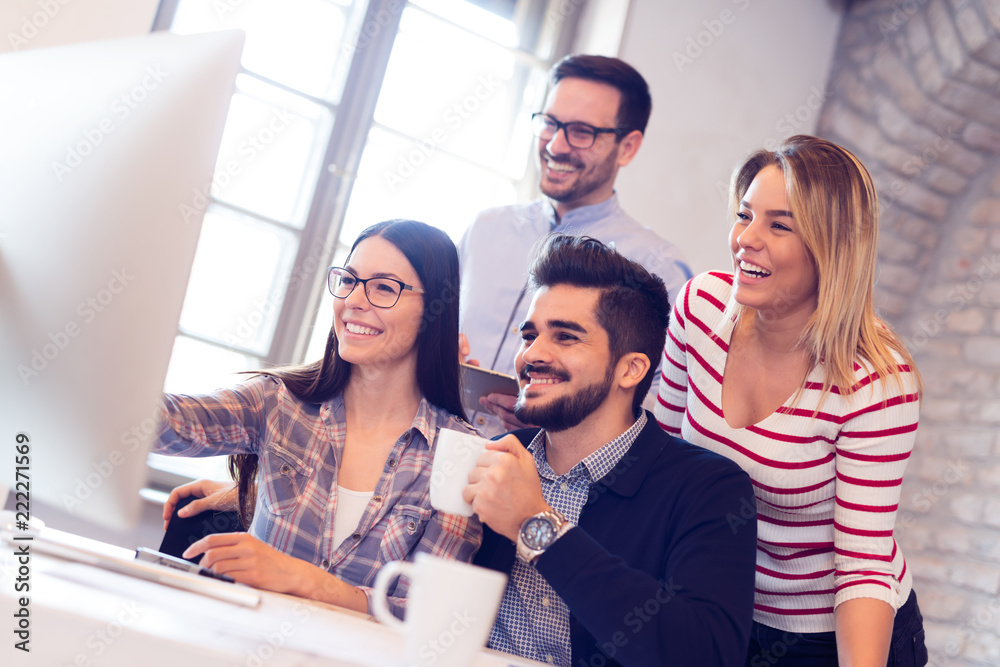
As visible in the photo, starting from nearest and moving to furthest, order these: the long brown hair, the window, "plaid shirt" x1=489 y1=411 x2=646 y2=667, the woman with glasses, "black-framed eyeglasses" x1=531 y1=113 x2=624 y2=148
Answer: "plaid shirt" x1=489 y1=411 x2=646 y2=667 → the woman with glasses → the long brown hair → "black-framed eyeglasses" x1=531 y1=113 x2=624 y2=148 → the window

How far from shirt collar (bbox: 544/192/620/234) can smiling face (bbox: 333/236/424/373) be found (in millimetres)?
695

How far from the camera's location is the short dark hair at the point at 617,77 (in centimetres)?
205

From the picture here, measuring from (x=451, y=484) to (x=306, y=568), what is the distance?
0.24m

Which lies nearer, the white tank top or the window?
the white tank top

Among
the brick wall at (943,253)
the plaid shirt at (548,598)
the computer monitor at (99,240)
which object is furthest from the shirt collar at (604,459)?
the brick wall at (943,253)

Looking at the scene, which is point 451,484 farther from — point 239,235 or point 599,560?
point 239,235

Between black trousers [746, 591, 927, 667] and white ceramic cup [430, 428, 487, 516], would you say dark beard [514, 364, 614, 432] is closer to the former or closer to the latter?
white ceramic cup [430, 428, 487, 516]

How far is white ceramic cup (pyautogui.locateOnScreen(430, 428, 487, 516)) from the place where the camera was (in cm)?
98

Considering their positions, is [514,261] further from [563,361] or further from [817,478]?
[817,478]

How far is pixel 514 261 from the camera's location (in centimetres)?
210

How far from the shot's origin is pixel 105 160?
62 centimetres

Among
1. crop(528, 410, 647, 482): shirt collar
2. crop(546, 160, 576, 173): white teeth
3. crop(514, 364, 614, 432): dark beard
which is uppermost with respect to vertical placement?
crop(546, 160, 576, 173): white teeth

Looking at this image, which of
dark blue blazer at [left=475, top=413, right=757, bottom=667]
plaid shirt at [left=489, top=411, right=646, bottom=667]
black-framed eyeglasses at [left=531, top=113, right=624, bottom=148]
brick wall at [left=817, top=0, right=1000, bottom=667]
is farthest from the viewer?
brick wall at [left=817, top=0, right=1000, bottom=667]

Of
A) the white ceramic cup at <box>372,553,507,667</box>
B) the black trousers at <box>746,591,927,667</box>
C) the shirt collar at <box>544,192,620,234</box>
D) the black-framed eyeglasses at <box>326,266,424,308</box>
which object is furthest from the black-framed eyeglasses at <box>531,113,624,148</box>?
the white ceramic cup at <box>372,553,507,667</box>
